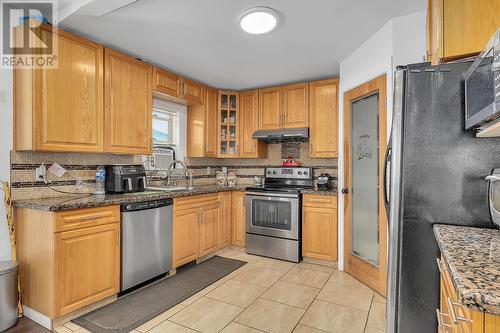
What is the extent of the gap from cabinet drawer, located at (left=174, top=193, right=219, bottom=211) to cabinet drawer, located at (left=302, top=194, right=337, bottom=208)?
1.21m

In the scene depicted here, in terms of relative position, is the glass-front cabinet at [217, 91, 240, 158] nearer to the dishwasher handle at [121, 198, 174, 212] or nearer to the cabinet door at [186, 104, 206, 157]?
the cabinet door at [186, 104, 206, 157]

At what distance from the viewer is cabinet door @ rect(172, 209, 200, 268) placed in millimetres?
3014

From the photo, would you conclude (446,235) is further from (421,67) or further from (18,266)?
(18,266)

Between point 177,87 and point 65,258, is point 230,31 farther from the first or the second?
point 65,258

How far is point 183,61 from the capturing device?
10.3ft

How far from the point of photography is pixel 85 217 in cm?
215

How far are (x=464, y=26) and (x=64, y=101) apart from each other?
2.85 m

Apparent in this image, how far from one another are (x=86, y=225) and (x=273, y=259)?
2273 mm

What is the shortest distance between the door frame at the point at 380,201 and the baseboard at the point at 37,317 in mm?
2781

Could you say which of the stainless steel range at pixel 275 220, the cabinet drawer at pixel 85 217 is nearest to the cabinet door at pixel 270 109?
the stainless steel range at pixel 275 220

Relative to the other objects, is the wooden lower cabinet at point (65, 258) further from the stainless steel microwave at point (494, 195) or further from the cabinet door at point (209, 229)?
the stainless steel microwave at point (494, 195)

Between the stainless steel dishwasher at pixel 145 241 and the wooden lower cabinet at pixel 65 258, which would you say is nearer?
the wooden lower cabinet at pixel 65 258

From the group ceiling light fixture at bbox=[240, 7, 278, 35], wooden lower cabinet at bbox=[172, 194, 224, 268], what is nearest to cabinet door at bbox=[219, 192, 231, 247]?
wooden lower cabinet at bbox=[172, 194, 224, 268]

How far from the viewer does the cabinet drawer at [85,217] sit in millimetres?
2004
